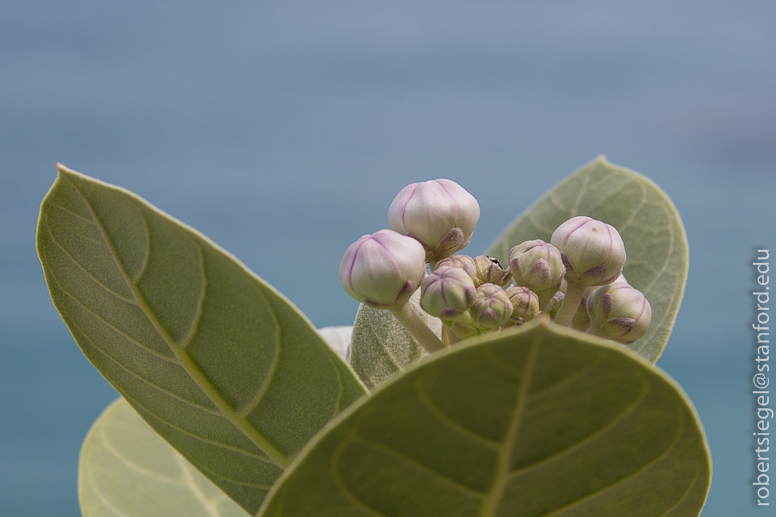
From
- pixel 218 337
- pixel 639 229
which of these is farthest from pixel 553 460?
pixel 639 229

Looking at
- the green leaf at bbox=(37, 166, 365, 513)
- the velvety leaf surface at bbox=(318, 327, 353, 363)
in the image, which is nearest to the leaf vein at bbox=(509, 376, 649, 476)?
the green leaf at bbox=(37, 166, 365, 513)

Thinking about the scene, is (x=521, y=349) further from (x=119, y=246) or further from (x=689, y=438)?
(x=119, y=246)

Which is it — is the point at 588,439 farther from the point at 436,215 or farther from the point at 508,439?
the point at 436,215

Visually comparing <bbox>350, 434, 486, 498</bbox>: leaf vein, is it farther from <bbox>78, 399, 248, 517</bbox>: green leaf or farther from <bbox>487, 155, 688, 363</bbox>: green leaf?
<bbox>78, 399, 248, 517</bbox>: green leaf

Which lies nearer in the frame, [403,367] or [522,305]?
[522,305]

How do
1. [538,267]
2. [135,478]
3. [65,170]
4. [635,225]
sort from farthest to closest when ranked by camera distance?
[135,478]
[635,225]
[538,267]
[65,170]

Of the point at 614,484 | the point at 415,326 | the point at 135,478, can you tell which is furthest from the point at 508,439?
the point at 135,478

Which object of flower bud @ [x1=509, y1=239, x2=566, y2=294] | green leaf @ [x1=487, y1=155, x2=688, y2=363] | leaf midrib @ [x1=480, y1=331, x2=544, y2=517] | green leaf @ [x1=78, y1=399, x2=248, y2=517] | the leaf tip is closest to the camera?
leaf midrib @ [x1=480, y1=331, x2=544, y2=517]
